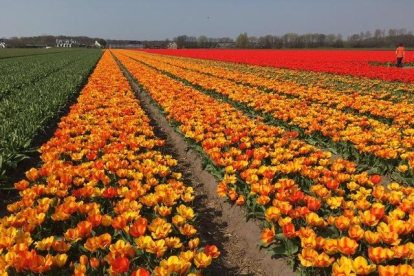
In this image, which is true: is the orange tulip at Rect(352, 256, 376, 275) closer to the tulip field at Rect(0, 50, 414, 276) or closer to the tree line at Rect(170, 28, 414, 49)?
the tulip field at Rect(0, 50, 414, 276)

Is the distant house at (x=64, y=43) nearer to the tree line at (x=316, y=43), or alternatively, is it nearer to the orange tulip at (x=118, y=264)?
the tree line at (x=316, y=43)

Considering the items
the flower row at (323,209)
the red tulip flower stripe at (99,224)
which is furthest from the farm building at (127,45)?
the flower row at (323,209)

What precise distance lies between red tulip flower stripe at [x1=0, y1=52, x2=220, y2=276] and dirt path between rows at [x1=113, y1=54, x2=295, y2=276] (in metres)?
0.48

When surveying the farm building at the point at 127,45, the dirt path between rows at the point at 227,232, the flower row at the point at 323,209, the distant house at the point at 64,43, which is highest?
the distant house at the point at 64,43

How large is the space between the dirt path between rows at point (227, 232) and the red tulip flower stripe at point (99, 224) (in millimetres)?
477

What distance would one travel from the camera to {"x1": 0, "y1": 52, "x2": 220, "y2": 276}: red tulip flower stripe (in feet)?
9.11

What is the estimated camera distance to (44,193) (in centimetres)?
412

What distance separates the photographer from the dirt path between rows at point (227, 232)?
3830mm

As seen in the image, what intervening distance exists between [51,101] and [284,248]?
30.0ft

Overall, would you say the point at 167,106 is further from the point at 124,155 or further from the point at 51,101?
the point at 124,155

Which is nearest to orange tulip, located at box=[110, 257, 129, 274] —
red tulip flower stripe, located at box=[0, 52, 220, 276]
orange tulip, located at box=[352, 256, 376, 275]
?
red tulip flower stripe, located at box=[0, 52, 220, 276]

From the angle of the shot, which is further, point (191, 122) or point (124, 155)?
point (191, 122)

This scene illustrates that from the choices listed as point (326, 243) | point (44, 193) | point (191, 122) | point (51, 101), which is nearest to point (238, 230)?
point (326, 243)

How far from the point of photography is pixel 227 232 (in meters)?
4.68
